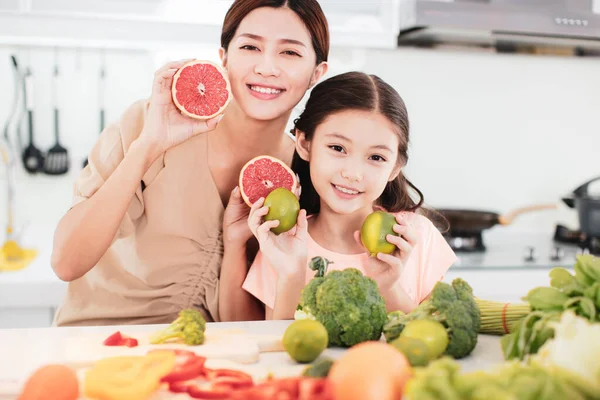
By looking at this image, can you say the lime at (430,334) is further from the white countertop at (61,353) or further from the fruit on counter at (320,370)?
the fruit on counter at (320,370)

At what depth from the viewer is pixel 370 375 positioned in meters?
0.94

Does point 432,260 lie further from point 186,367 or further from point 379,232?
point 186,367

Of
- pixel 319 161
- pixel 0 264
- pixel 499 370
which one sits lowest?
pixel 0 264

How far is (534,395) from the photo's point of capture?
2.85 ft

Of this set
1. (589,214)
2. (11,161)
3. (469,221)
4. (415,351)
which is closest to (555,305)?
(415,351)

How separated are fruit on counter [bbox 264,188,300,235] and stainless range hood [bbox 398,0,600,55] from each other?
153 cm

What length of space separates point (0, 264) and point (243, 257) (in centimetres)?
148

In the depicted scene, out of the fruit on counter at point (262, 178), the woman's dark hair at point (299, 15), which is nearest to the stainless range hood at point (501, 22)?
the woman's dark hair at point (299, 15)

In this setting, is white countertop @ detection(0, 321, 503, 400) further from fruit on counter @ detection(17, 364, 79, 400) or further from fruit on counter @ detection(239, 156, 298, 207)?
fruit on counter @ detection(239, 156, 298, 207)

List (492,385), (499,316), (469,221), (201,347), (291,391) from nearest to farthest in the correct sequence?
(492,385), (291,391), (201,347), (499,316), (469,221)

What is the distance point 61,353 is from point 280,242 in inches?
30.3

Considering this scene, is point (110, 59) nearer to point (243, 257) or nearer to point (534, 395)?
point (243, 257)

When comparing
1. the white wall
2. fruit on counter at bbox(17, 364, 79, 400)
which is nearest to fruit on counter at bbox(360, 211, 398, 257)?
fruit on counter at bbox(17, 364, 79, 400)

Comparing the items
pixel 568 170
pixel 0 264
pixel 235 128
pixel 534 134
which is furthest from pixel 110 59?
pixel 568 170
